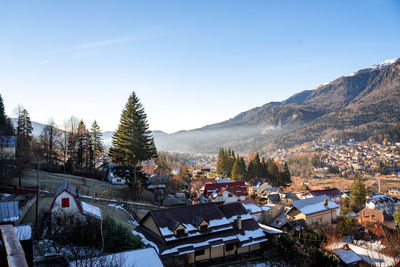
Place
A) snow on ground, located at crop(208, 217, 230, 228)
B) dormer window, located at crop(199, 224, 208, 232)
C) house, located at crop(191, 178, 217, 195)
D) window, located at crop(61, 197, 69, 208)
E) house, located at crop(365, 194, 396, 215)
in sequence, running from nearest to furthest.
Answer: window, located at crop(61, 197, 69, 208) → dormer window, located at crop(199, 224, 208, 232) → snow on ground, located at crop(208, 217, 230, 228) → house, located at crop(365, 194, 396, 215) → house, located at crop(191, 178, 217, 195)

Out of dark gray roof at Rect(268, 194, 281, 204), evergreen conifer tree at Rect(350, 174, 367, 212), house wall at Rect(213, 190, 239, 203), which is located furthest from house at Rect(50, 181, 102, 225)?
evergreen conifer tree at Rect(350, 174, 367, 212)

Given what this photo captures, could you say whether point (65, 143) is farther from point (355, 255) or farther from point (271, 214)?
point (355, 255)

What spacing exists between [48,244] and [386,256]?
25830 millimetres

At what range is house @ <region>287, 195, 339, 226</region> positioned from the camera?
37.2 m

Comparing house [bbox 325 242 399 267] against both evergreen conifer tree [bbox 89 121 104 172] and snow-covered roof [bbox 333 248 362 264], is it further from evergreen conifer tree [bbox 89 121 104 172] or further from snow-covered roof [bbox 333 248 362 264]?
evergreen conifer tree [bbox 89 121 104 172]

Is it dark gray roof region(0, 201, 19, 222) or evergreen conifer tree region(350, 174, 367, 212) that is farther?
evergreen conifer tree region(350, 174, 367, 212)

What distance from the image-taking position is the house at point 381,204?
2142 inches

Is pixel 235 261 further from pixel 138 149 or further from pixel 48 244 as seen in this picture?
pixel 138 149

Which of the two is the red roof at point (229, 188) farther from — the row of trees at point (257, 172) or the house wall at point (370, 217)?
the house wall at point (370, 217)

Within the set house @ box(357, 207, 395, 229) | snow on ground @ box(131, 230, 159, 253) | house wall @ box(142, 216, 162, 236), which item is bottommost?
house @ box(357, 207, 395, 229)

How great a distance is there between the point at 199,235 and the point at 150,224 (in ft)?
14.5

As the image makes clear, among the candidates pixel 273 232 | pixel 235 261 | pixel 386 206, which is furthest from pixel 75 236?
pixel 386 206

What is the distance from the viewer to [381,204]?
189 feet

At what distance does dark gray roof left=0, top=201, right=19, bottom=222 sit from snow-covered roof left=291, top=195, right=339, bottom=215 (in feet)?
106
